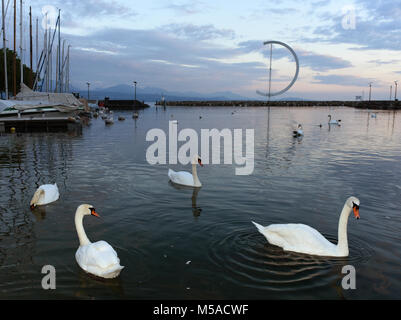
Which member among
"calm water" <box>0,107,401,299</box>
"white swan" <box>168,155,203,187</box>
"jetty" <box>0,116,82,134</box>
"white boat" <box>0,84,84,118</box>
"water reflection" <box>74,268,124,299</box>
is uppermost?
"white boat" <box>0,84,84,118</box>

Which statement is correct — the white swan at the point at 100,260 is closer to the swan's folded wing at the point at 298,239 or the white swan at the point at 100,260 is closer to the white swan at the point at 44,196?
the swan's folded wing at the point at 298,239

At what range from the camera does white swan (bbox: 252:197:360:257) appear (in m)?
7.51

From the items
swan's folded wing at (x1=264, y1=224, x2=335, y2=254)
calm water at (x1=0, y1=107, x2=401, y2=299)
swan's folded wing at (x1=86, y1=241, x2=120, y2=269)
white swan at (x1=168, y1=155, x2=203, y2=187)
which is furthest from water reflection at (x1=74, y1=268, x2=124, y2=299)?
white swan at (x1=168, y1=155, x2=203, y2=187)

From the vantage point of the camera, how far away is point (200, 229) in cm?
918

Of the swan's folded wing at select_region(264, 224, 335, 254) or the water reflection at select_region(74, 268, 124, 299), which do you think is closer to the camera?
the water reflection at select_region(74, 268, 124, 299)

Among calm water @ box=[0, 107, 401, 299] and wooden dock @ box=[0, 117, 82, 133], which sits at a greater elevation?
wooden dock @ box=[0, 117, 82, 133]

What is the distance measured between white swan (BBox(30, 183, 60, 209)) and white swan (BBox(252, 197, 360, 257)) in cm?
691

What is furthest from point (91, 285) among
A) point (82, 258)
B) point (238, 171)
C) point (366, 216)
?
point (238, 171)

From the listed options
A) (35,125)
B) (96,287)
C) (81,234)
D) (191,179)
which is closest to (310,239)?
(96,287)

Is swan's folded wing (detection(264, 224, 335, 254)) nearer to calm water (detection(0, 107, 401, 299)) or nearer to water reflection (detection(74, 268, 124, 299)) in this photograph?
calm water (detection(0, 107, 401, 299))

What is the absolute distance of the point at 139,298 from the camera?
6094mm

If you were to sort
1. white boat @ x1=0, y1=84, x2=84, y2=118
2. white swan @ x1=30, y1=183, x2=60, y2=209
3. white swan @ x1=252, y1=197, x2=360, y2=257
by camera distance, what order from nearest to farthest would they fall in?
1. white swan @ x1=252, y1=197, x2=360, y2=257
2. white swan @ x1=30, y1=183, x2=60, y2=209
3. white boat @ x1=0, y1=84, x2=84, y2=118

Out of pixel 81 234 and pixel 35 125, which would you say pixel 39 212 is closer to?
pixel 81 234
